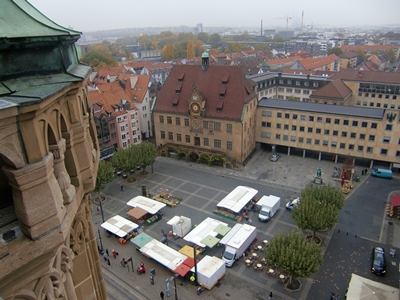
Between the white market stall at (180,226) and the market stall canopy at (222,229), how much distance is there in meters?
3.77

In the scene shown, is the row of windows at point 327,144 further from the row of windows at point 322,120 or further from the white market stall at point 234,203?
the white market stall at point 234,203

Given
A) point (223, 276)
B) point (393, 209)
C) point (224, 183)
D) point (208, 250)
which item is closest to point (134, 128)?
point (224, 183)

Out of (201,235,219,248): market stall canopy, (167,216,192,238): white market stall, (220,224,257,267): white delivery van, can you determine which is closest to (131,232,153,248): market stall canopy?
(167,216,192,238): white market stall

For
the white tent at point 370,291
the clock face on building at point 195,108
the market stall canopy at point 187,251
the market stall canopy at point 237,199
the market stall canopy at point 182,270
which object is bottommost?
the market stall canopy at point 187,251

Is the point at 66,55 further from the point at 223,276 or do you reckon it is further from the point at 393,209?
the point at 393,209

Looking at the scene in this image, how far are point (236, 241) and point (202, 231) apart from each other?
15.1 ft

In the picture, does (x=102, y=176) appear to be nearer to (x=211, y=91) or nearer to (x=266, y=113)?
(x=211, y=91)

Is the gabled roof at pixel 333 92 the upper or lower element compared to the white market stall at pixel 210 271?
upper

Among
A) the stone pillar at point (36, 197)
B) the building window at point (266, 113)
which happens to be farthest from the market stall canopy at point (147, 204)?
the stone pillar at point (36, 197)

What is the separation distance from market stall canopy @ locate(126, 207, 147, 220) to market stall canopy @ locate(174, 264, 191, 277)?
11.3 meters

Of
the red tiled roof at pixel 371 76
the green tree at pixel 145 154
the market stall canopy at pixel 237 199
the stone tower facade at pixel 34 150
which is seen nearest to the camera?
the stone tower facade at pixel 34 150

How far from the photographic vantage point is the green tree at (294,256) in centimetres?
2884

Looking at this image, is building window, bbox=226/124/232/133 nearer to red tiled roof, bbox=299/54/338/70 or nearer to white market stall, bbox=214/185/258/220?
white market stall, bbox=214/185/258/220

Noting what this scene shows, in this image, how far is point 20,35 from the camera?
6.05 metres
